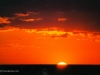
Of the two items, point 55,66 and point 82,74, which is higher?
point 55,66

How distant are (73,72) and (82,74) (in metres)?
3.78

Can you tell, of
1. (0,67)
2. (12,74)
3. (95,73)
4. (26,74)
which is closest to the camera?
(12,74)

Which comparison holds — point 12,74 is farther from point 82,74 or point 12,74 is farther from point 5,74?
point 82,74

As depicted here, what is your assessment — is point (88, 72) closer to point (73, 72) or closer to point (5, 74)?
point (73, 72)

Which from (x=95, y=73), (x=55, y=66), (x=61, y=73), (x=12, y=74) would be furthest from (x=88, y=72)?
(x=12, y=74)

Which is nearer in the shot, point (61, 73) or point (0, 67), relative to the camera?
point (61, 73)

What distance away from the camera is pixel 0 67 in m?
118

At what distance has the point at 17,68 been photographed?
394 feet

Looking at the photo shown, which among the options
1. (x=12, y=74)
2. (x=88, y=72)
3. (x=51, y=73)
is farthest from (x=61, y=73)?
(x=12, y=74)

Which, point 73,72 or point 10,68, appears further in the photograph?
point 10,68

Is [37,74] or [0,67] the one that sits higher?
[0,67]

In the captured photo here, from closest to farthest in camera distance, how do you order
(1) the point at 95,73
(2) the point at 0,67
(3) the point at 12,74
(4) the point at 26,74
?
(3) the point at 12,74
(4) the point at 26,74
(1) the point at 95,73
(2) the point at 0,67

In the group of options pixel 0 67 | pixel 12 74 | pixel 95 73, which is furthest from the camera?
pixel 0 67

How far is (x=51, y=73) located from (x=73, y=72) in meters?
7.05
